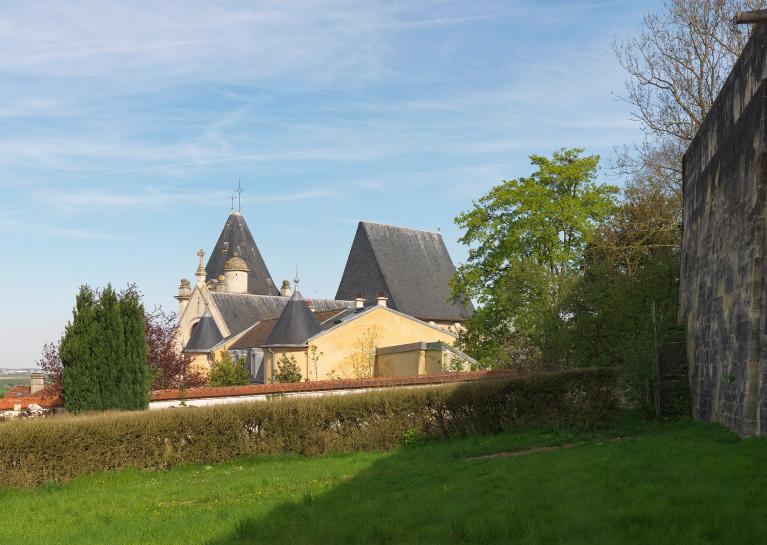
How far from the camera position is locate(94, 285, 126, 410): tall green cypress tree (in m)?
18.0

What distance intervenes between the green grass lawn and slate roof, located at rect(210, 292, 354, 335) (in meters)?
36.2

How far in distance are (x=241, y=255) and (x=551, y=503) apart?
57994 millimetres

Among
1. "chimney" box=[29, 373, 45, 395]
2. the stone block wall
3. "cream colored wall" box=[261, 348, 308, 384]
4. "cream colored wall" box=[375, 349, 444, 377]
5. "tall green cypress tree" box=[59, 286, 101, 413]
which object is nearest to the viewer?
the stone block wall

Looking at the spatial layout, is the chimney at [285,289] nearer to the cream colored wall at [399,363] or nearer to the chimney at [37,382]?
the cream colored wall at [399,363]

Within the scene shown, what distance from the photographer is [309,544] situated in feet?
24.9

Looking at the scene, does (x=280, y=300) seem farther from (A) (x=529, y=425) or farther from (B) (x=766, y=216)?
(B) (x=766, y=216)

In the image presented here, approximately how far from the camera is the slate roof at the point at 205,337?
44778mm

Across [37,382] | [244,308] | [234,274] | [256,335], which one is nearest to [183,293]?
[234,274]

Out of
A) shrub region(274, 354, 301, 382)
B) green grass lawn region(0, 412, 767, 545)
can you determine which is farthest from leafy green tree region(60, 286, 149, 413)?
shrub region(274, 354, 301, 382)

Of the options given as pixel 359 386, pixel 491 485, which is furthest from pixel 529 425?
pixel 491 485

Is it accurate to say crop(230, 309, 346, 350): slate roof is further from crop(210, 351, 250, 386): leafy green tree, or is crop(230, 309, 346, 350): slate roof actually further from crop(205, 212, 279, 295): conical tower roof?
crop(205, 212, 279, 295): conical tower roof

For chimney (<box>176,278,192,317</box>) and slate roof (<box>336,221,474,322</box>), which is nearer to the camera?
slate roof (<box>336,221,474,322</box>)

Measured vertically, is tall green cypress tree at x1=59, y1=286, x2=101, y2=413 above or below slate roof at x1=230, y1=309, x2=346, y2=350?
below

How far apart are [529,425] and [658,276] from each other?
6.40 metres
